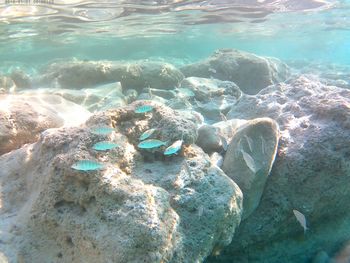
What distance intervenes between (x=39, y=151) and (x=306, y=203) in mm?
4212

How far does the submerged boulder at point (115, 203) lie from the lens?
3.03 m

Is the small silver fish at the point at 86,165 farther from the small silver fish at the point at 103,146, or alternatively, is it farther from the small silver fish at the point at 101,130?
the small silver fish at the point at 101,130

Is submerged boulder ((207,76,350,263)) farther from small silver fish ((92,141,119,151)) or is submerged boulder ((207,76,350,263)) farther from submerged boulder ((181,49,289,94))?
submerged boulder ((181,49,289,94))

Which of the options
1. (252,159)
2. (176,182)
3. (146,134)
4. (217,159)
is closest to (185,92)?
(217,159)

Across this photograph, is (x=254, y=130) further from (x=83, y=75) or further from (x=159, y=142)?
(x=83, y=75)

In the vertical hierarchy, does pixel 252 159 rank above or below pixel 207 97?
above

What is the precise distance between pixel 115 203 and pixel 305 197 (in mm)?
3174

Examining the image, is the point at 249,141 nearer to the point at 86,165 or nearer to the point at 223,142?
the point at 223,142

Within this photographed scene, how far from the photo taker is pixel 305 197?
4.75 meters

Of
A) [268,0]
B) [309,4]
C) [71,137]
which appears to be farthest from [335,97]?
[309,4]

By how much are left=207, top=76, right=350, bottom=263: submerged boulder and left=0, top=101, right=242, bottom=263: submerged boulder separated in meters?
1.19

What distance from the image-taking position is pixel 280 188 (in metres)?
4.80

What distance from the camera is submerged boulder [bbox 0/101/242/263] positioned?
3026mm

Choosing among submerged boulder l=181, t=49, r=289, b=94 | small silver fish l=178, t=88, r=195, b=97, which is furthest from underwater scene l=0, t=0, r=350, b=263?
submerged boulder l=181, t=49, r=289, b=94
